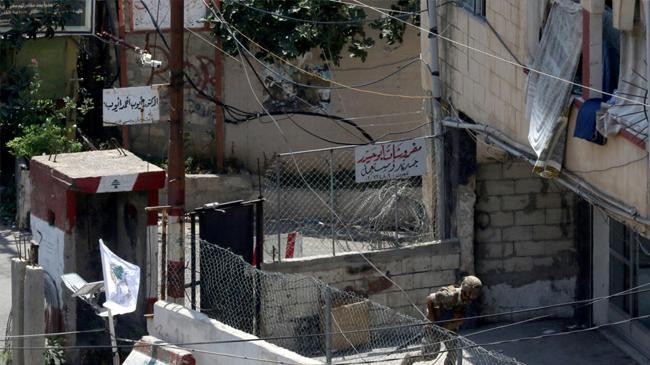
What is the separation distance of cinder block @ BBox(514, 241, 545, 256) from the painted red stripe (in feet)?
14.5

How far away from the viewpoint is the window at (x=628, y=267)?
1488 cm

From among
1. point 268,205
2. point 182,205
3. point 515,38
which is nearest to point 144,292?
point 182,205

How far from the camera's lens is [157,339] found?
554 inches

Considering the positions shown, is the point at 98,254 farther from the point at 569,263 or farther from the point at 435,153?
the point at 569,263

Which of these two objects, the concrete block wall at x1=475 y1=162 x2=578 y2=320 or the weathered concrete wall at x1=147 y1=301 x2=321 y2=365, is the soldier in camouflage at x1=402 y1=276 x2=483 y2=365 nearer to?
the weathered concrete wall at x1=147 y1=301 x2=321 y2=365

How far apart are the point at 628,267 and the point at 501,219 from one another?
73.2 inches

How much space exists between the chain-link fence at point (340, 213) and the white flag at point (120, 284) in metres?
2.46

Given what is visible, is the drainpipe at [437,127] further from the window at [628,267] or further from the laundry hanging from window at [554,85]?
the laundry hanging from window at [554,85]

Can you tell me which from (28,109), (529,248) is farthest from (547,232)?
(28,109)

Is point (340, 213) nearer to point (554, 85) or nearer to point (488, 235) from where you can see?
point (488, 235)

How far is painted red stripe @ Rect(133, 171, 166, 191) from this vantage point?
1491 cm

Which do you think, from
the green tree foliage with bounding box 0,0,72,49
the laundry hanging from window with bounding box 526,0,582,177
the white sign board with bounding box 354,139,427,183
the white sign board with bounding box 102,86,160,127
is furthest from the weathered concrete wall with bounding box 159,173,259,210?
the laundry hanging from window with bounding box 526,0,582,177

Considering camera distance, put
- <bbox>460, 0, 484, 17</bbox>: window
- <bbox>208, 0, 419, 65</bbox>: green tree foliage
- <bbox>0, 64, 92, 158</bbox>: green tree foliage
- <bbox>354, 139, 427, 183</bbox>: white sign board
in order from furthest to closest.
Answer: <bbox>0, 64, 92, 158</bbox>: green tree foliage, <bbox>208, 0, 419, 65</bbox>: green tree foliage, <bbox>354, 139, 427, 183</bbox>: white sign board, <bbox>460, 0, 484, 17</bbox>: window

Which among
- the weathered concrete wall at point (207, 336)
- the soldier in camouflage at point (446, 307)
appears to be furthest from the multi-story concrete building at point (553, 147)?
the weathered concrete wall at point (207, 336)
